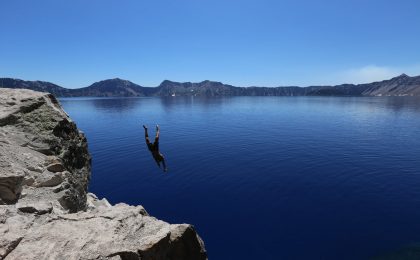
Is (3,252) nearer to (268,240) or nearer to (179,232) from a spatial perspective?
(179,232)

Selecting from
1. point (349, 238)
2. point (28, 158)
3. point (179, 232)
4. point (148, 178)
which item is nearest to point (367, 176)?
point (349, 238)

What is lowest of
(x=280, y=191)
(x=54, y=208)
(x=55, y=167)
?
(x=280, y=191)

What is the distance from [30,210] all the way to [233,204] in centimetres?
2775

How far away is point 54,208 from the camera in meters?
12.1

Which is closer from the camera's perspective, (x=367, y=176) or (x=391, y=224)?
(x=391, y=224)

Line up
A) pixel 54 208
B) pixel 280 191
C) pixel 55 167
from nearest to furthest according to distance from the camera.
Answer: pixel 54 208, pixel 55 167, pixel 280 191

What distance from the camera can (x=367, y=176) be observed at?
4478 centimetres

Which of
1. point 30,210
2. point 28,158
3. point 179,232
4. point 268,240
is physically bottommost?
point 268,240

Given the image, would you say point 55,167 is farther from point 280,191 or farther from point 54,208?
point 280,191

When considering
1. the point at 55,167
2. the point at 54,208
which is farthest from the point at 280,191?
the point at 54,208

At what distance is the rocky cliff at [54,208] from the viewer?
876 centimetres

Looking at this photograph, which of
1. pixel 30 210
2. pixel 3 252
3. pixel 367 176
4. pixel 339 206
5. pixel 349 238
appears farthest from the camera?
pixel 367 176

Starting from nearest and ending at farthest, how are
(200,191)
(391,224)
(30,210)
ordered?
(30,210) < (391,224) < (200,191)

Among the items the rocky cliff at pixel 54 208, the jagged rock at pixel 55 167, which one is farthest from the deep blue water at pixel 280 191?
the jagged rock at pixel 55 167
